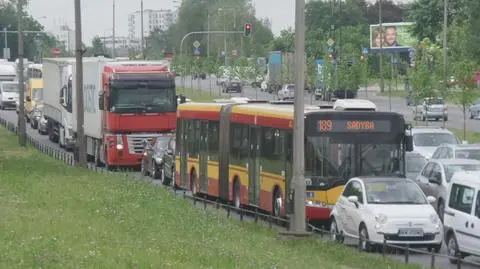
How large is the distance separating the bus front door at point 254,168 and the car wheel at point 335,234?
14.3ft

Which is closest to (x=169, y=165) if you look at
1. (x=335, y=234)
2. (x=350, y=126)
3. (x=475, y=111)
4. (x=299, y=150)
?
(x=350, y=126)

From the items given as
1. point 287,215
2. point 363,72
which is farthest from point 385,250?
point 363,72

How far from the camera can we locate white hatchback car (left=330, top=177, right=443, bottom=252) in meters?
23.1

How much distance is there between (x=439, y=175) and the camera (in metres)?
30.2

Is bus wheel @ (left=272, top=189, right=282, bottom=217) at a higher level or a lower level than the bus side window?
lower

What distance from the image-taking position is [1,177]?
32938mm

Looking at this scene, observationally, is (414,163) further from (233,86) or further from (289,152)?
(233,86)

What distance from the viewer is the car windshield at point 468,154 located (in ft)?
118

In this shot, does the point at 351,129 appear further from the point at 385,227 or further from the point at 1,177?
the point at 1,177

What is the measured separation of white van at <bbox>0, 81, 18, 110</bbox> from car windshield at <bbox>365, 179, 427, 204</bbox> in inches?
3023

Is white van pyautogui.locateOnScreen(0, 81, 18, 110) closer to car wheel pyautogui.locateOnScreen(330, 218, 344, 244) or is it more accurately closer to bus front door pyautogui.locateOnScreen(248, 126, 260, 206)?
bus front door pyautogui.locateOnScreen(248, 126, 260, 206)

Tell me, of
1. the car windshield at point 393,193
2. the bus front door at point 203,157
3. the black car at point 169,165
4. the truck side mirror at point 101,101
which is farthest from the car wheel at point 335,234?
the truck side mirror at point 101,101

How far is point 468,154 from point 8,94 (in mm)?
71686

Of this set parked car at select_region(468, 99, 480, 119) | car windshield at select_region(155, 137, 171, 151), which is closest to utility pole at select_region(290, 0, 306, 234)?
car windshield at select_region(155, 137, 171, 151)
